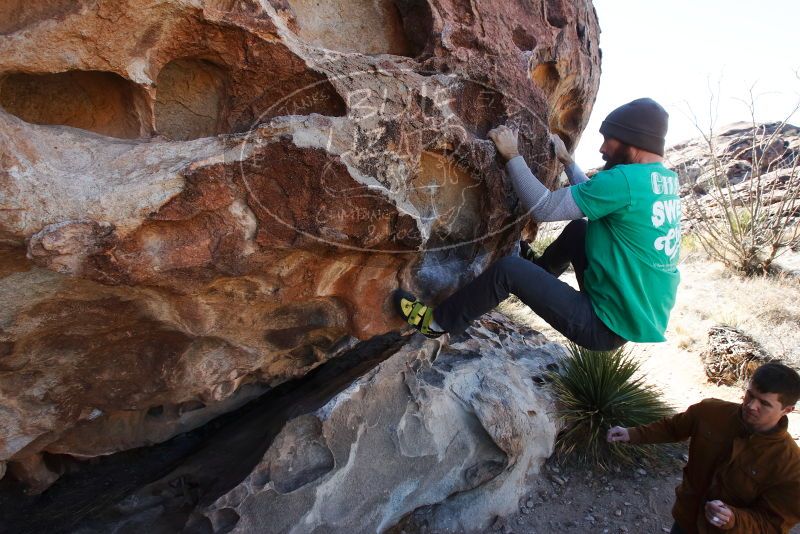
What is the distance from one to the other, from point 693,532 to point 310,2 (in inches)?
135

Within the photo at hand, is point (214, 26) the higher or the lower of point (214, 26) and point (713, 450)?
the higher

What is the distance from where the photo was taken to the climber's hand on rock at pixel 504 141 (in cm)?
311

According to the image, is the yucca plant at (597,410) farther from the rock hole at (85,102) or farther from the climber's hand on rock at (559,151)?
the rock hole at (85,102)

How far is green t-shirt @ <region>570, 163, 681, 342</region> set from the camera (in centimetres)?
295

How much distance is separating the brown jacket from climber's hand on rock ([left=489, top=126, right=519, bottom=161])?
175 centimetres

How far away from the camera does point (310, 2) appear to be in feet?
9.25

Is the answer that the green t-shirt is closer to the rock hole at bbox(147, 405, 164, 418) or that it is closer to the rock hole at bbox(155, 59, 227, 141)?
the rock hole at bbox(155, 59, 227, 141)

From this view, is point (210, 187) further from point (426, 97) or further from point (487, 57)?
point (487, 57)

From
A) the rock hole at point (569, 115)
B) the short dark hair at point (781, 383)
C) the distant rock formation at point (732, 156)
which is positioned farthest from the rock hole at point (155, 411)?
the distant rock formation at point (732, 156)

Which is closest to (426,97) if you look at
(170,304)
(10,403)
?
(170,304)

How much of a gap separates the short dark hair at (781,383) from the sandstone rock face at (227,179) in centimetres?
154

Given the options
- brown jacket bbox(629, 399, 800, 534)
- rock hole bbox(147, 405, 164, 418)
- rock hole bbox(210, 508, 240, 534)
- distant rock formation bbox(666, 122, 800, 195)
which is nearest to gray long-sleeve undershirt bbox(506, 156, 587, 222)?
brown jacket bbox(629, 399, 800, 534)

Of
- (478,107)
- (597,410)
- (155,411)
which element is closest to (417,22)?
(478,107)

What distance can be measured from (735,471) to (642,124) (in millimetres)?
1803
